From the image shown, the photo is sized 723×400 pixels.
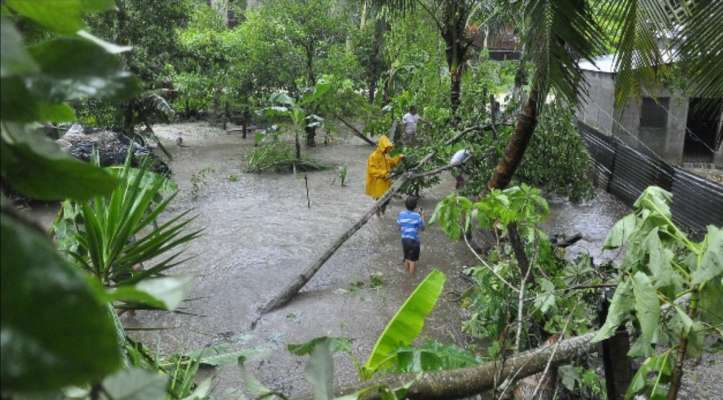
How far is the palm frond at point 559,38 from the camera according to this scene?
15.8 feet

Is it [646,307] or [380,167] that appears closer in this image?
[646,307]

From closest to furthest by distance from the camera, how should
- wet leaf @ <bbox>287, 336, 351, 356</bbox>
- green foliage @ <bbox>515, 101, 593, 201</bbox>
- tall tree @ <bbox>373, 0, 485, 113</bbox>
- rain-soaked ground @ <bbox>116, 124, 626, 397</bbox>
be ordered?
wet leaf @ <bbox>287, 336, 351, 356</bbox> < rain-soaked ground @ <bbox>116, 124, 626, 397</bbox> < green foliage @ <bbox>515, 101, 593, 201</bbox> < tall tree @ <bbox>373, 0, 485, 113</bbox>

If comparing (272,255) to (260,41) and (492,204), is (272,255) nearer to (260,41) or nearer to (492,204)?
(492,204)

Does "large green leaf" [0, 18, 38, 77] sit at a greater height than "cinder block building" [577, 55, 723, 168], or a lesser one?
greater

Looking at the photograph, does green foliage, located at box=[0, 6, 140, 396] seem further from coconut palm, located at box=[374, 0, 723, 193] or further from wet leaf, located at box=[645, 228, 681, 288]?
coconut palm, located at box=[374, 0, 723, 193]

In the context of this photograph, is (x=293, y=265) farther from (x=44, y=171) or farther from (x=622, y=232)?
(x=44, y=171)

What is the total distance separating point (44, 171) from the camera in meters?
0.46

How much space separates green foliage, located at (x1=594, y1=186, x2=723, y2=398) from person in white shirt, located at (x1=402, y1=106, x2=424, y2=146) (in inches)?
340

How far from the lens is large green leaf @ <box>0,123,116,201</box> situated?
1.44ft

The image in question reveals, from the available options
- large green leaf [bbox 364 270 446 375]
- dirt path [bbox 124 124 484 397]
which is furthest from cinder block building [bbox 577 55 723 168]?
large green leaf [bbox 364 270 446 375]

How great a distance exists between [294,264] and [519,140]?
3.65 meters

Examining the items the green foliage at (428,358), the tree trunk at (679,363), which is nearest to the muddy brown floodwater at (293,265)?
the green foliage at (428,358)

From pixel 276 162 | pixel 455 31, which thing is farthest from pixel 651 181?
pixel 276 162

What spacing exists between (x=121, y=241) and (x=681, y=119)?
12515 mm
